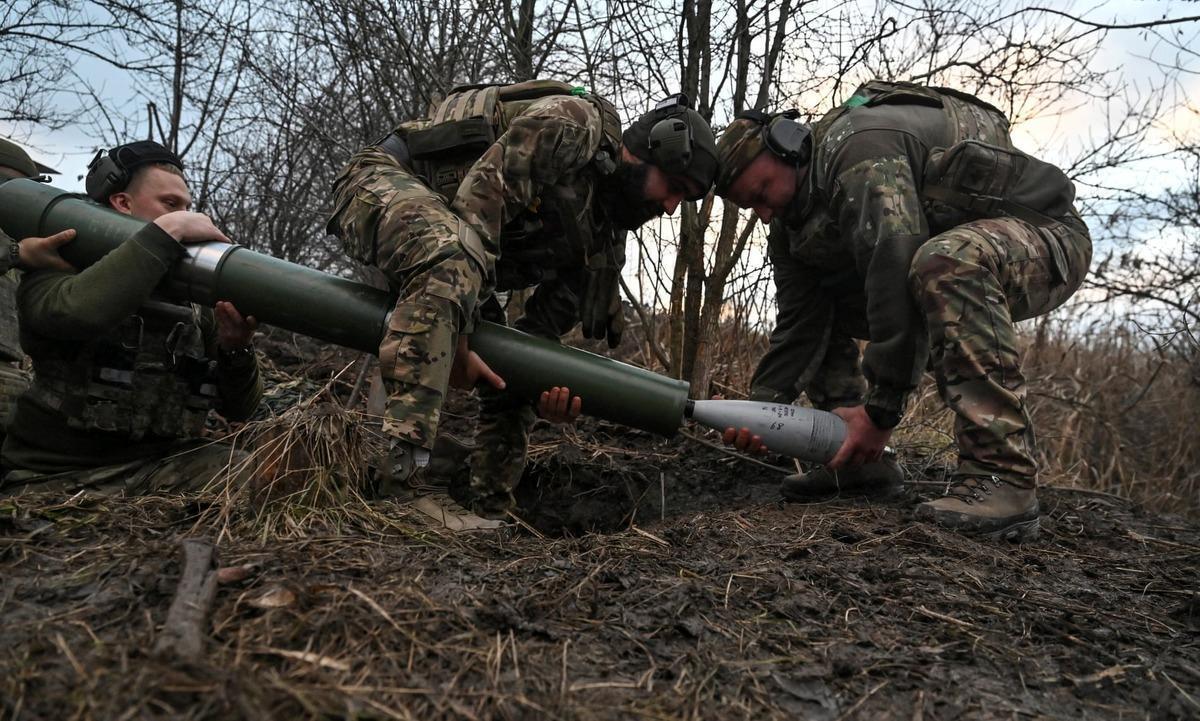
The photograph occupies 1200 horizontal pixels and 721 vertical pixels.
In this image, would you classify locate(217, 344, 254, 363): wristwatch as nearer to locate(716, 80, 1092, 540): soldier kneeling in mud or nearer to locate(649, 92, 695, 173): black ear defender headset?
locate(649, 92, 695, 173): black ear defender headset

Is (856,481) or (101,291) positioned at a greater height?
(101,291)

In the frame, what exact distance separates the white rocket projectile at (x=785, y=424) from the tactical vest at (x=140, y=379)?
1.90m

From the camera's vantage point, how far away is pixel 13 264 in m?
2.74

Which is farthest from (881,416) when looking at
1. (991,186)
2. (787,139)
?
(787,139)

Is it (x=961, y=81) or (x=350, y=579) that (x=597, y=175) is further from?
(x=961, y=81)

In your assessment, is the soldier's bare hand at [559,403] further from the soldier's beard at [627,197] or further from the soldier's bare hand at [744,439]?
the soldier's beard at [627,197]

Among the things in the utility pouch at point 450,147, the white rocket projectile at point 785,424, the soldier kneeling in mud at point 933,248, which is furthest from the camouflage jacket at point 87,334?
the soldier kneeling in mud at point 933,248

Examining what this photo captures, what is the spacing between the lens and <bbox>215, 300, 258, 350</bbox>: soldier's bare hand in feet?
9.39

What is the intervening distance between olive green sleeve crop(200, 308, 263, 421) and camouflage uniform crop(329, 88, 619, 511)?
688mm

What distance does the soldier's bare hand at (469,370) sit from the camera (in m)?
2.80

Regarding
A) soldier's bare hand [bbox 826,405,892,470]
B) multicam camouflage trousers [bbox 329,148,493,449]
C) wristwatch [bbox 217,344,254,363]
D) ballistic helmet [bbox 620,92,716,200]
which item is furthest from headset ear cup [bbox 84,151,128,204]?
soldier's bare hand [bbox 826,405,892,470]

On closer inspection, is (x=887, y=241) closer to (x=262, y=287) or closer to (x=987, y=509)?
(x=987, y=509)

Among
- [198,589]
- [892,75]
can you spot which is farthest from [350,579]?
[892,75]

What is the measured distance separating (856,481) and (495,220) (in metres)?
1.87
